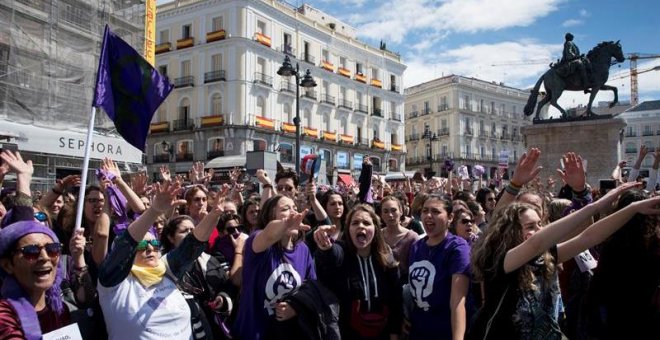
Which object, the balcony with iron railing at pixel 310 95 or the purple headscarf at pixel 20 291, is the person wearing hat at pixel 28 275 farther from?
the balcony with iron railing at pixel 310 95

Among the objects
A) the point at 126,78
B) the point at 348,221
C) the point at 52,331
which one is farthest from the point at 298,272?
the point at 126,78

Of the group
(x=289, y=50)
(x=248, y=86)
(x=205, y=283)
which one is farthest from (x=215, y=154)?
(x=205, y=283)

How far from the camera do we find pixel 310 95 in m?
40.0

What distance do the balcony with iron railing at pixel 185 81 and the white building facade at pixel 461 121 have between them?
27.7m

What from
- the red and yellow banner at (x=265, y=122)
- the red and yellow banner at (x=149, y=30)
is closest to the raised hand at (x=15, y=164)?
the red and yellow banner at (x=149, y=30)

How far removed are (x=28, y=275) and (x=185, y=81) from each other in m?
36.4

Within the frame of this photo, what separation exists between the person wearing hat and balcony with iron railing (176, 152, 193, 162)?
33996 mm

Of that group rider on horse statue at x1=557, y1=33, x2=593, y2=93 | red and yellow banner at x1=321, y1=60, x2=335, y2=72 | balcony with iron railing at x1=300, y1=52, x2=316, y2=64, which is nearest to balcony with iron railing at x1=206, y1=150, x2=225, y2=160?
→ balcony with iron railing at x1=300, y1=52, x2=316, y2=64

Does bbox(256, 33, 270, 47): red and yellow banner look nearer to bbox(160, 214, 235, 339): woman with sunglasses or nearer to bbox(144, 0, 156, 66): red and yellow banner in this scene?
bbox(144, 0, 156, 66): red and yellow banner

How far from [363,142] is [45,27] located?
30.8 metres

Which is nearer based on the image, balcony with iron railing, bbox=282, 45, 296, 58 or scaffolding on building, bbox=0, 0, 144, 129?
scaffolding on building, bbox=0, 0, 144, 129

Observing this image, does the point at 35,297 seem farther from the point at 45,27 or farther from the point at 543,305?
the point at 45,27

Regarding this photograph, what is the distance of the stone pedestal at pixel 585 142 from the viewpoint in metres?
14.0

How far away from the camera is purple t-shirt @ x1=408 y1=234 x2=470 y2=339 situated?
3502 mm
